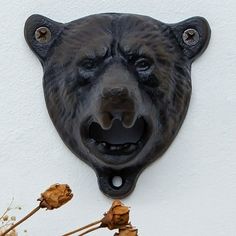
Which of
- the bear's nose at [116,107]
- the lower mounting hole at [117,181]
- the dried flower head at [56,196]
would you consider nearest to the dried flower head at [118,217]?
the dried flower head at [56,196]

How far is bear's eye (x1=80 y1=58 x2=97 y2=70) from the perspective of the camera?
3.15 ft

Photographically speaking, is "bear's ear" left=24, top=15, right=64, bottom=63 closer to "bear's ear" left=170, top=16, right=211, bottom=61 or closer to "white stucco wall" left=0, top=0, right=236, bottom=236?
"white stucco wall" left=0, top=0, right=236, bottom=236

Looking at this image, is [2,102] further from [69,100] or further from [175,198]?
[175,198]

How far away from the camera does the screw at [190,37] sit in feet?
3.29

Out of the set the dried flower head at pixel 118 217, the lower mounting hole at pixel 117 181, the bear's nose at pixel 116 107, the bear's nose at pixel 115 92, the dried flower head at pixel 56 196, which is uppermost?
the bear's nose at pixel 115 92

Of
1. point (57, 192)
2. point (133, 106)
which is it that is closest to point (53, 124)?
point (133, 106)

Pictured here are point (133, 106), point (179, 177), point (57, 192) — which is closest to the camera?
point (57, 192)

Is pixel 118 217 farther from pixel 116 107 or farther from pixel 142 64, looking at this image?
pixel 142 64

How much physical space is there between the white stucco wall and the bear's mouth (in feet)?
0.17

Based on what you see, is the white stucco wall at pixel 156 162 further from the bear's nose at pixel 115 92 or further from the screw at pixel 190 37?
the bear's nose at pixel 115 92

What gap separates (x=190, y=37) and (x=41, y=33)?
0.21 meters

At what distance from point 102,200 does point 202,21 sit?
11.4 inches

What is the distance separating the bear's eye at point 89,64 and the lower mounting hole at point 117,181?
0.53ft

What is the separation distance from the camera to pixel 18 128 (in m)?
1.02
